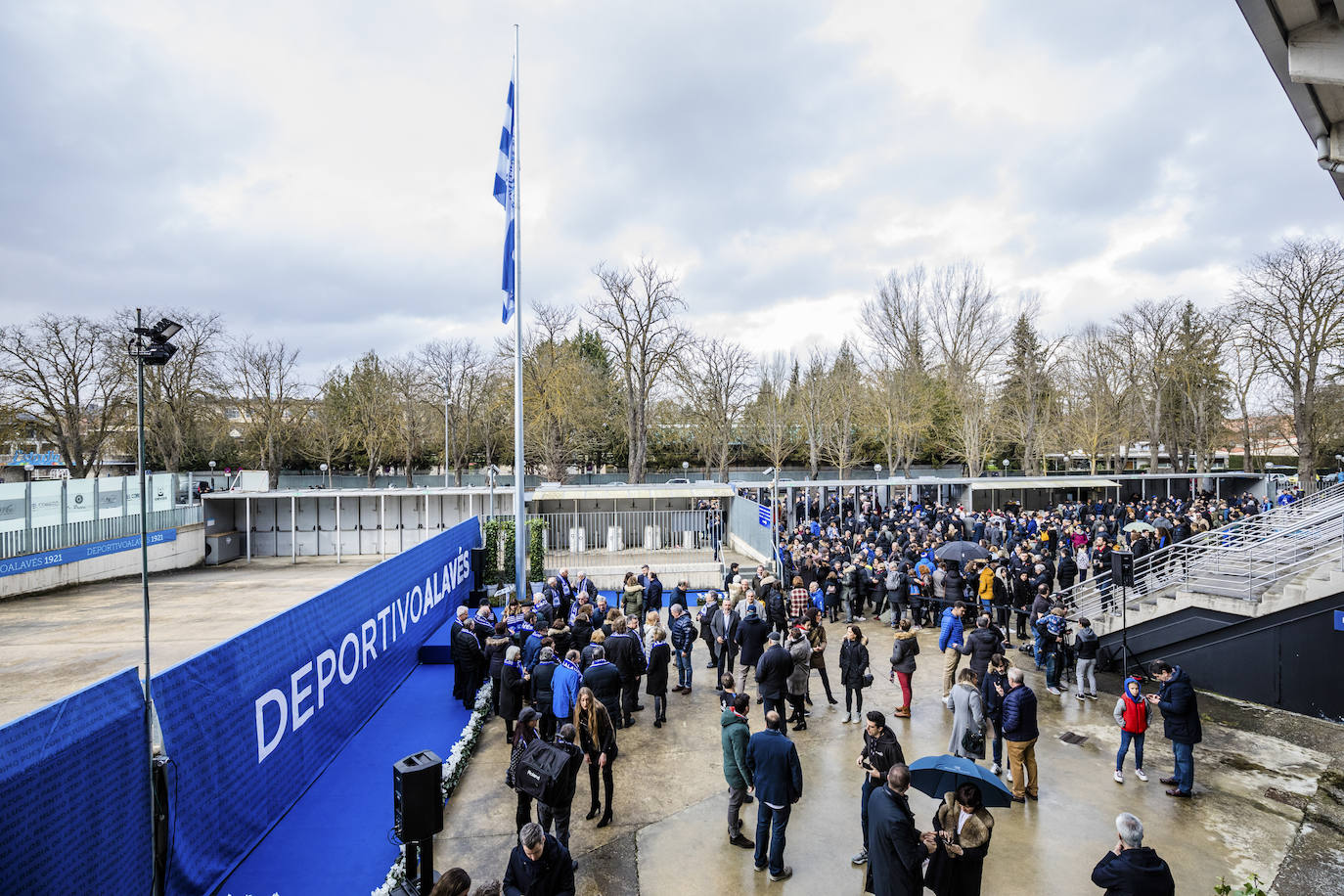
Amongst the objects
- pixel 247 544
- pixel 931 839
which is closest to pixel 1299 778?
pixel 931 839

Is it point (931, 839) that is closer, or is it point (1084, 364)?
point (931, 839)

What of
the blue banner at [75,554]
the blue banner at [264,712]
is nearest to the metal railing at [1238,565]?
the blue banner at [264,712]

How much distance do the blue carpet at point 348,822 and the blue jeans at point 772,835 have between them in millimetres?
3228

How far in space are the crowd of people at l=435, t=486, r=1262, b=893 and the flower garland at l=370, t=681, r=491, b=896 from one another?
0.24m

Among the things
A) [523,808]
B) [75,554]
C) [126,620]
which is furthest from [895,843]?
[75,554]

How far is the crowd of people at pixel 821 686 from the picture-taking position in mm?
4266

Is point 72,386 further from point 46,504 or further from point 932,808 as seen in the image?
point 932,808

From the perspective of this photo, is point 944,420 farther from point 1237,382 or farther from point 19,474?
point 19,474

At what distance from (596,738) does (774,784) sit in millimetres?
1871

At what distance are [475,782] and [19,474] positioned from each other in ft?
184

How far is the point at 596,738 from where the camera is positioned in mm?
6281

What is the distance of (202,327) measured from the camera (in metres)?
37.9

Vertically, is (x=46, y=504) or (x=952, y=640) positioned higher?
(x=46, y=504)

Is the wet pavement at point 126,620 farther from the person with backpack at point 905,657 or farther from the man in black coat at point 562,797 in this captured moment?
the person with backpack at point 905,657
